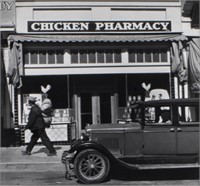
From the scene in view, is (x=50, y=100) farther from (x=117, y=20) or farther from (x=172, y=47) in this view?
(x=172, y=47)

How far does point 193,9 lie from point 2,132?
804 centimetres

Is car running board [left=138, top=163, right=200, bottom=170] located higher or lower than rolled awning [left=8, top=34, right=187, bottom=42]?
lower

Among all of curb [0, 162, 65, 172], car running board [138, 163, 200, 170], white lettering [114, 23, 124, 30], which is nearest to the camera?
car running board [138, 163, 200, 170]

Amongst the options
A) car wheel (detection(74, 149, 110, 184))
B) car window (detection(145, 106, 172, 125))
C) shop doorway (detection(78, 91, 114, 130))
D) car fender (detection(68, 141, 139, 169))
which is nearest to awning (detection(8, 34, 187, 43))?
shop doorway (detection(78, 91, 114, 130))

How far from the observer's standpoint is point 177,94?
14.5 metres

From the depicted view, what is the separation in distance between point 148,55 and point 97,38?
2014 mm

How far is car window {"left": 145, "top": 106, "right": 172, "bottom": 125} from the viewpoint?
849 centimetres

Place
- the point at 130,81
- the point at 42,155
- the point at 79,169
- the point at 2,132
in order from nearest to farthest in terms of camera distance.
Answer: the point at 79,169 < the point at 42,155 < the point at 2,132 < the point at 130,81

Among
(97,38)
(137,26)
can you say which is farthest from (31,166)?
(137,26)

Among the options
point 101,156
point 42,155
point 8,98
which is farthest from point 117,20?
point 101,156

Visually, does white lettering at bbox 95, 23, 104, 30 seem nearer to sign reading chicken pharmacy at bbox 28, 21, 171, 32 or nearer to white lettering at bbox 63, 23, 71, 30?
sign reading chicken pharmacy at bbox 28, 21, 171, 32

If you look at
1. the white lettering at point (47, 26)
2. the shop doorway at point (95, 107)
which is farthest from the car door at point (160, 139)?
the white lettering at point (47, 26)

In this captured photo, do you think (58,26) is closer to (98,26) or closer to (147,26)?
Result: (98,26)

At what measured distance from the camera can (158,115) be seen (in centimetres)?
864
